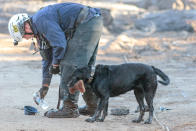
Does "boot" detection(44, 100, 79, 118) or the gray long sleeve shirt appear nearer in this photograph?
the gray long sleeve shirt

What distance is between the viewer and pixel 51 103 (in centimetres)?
1003

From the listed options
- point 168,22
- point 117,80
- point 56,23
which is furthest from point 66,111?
point 168,22

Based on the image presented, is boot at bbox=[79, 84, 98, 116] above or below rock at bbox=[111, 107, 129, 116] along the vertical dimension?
above

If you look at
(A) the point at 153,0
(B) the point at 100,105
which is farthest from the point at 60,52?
(A) the point at 153,0

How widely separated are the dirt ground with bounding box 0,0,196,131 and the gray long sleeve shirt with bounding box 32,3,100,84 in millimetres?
1028

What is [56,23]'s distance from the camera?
293 inches

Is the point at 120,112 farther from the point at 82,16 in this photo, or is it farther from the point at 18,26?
the point at 18,26

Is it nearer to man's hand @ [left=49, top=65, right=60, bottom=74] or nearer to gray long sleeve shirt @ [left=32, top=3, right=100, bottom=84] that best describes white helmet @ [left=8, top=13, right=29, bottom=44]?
gray long sleeve shirt @ [left=32, top=3, right=100, bottom=84]

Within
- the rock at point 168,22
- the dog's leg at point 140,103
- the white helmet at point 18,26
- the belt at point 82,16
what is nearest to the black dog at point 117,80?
the dog's leg at point 140,103

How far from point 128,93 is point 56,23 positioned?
393 centimetres

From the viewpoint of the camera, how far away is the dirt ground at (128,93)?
746 cm

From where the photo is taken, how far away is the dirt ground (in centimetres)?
746

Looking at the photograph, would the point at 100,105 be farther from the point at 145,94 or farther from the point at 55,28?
the point at 55,28

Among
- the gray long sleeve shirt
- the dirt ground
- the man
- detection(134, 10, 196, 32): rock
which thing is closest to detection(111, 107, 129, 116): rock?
the dirt ground
